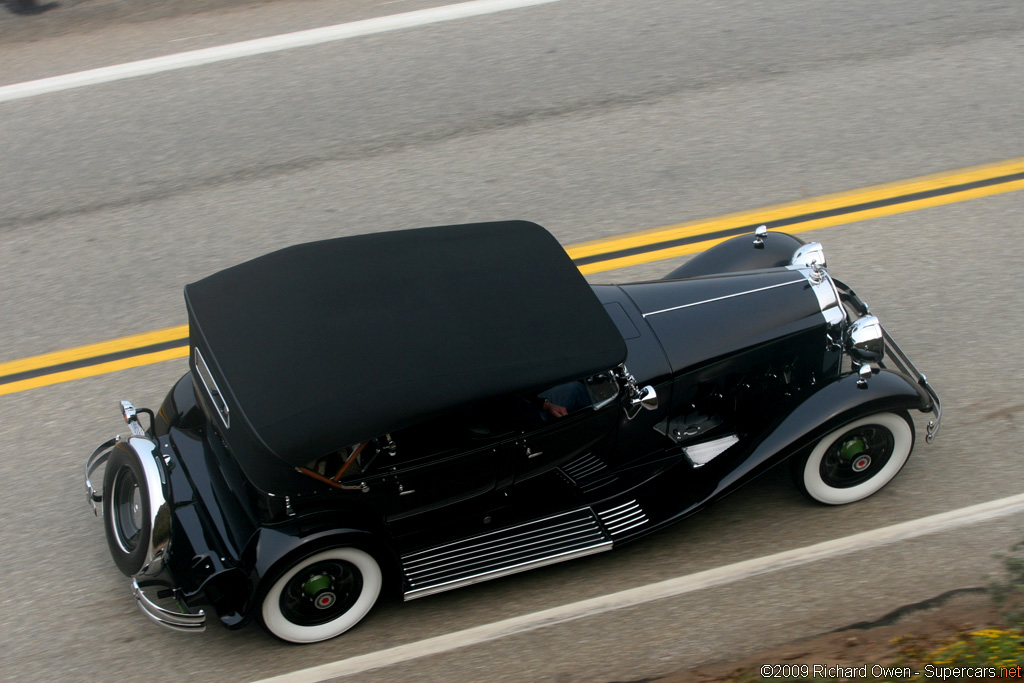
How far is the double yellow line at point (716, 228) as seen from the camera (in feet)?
22.8

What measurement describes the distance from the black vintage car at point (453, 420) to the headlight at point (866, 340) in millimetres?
12

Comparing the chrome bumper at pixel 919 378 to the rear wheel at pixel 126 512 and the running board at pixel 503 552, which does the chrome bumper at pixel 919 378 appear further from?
the rear wheel at pixel 126 512

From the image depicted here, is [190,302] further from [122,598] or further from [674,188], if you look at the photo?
[674,188]

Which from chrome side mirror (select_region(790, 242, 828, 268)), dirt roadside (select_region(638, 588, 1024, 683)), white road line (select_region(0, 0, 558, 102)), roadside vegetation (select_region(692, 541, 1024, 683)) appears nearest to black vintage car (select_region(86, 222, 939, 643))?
chrome side mirror (select_region(790, 242, 828, 268))

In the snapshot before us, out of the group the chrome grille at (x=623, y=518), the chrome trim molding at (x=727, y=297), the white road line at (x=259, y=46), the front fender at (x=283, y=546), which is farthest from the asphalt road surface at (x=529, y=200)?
the chrome trim molding at (x=727, y=297)

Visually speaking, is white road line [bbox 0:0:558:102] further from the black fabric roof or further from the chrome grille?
the chrome grille

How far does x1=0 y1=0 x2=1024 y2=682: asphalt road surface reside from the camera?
5.20m

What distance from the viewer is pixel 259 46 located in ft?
33.7

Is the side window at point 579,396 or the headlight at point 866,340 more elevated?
the side window at point 579,396

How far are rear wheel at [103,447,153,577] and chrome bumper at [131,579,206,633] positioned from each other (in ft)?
0.48

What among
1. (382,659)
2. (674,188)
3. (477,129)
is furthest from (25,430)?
(674,188)

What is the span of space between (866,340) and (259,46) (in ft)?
23.5

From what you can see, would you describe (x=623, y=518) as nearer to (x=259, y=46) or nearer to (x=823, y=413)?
(x=823, y=413)

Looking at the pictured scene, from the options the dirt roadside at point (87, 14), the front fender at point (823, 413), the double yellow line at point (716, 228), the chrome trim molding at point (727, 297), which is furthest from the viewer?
the dirt roadside at point (87, 14)
